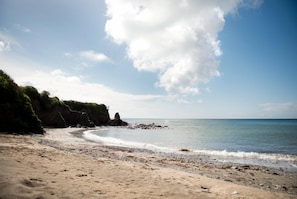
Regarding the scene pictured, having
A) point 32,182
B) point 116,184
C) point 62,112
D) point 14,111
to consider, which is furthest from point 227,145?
point 62,112

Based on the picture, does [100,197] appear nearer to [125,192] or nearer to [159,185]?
[125,192]

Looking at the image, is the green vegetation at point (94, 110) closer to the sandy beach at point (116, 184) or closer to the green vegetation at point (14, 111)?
the green vegetation at point (14, 111)

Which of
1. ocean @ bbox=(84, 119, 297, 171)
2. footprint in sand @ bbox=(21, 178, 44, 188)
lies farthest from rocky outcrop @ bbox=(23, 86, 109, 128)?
footprint in sand @ bbox=(21, 178, 44, 188)

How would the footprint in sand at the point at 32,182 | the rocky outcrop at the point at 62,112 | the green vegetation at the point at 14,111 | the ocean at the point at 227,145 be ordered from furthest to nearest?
the rocky outcrop at the point at 62,112, the green vegetation at the point at 14,111, the ocean at the point at 227,145, the footprint in sand at the point at 32,182

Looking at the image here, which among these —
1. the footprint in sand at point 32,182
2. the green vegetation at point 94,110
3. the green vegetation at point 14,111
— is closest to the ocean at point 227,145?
the green vegetation at point 14,111

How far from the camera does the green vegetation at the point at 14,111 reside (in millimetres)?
29530

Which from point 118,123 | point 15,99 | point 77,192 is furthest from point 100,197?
point 118,123

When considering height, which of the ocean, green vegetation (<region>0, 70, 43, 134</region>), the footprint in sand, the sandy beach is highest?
green vegetation (<region>0, 70, 43, 134</region>)

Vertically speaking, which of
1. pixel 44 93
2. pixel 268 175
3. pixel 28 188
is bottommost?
pixel 268 175

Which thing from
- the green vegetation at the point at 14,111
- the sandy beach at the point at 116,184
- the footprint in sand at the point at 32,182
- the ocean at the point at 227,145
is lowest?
the ocean at the point at 227,145

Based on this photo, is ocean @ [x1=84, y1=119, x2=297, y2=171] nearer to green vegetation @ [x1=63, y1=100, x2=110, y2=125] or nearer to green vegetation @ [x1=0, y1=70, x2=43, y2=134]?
green vegetation @ [x1=0, y1=70, x2=43, y2=134]

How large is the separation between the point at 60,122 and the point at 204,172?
5414cm

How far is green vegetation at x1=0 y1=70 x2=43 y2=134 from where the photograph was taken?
2953 cm

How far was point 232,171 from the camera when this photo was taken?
1478 cm
